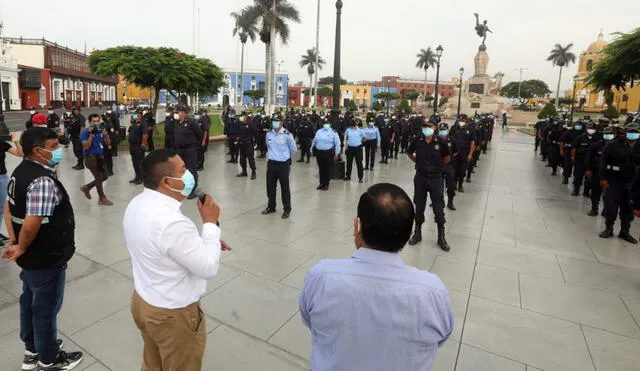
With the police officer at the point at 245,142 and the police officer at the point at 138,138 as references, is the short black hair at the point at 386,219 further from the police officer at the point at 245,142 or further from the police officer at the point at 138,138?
the police officer at the point at 245,142

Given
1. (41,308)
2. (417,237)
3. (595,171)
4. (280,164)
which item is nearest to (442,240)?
(417,237)

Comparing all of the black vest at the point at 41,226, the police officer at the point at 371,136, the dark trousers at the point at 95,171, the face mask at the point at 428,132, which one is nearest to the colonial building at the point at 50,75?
the dark trousers at the point at 95,171

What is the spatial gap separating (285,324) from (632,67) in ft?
40.9

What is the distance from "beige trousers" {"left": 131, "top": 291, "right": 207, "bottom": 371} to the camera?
2084 mm

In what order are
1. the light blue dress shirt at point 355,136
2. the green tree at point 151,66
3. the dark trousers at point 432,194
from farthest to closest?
the green tree at point 151,66
the light blue dress shirt at point 355,136
the dark trousers at point 432,194

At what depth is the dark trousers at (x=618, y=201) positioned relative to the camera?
654 cm

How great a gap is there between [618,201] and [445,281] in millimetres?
3952

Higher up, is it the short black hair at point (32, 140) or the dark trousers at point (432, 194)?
the short black hair at point (32, 140)

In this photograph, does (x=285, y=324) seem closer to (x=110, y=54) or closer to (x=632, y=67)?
(x=632, y=67)

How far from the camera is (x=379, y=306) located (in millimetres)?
1430

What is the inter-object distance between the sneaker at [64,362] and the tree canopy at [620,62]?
43.6 ft

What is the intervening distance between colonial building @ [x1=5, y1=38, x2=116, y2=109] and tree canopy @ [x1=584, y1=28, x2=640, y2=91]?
5542cm

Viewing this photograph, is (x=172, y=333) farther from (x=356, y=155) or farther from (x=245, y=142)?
(x=245, y=142)

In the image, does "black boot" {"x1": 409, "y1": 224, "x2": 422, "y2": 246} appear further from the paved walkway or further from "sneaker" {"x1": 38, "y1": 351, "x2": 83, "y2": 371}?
"sneaker" {"x1": 38, "y1": 351, "x2": 83, "y2": 371}
